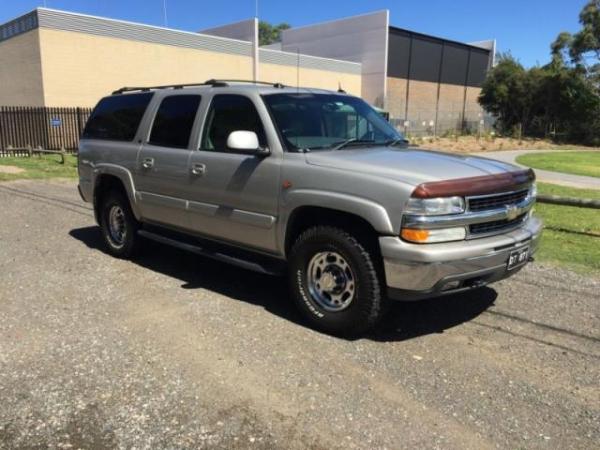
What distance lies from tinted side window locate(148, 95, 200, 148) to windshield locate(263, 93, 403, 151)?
0.99m

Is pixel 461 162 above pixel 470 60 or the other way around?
the other way around

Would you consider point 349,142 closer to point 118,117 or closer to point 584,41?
point 118,117

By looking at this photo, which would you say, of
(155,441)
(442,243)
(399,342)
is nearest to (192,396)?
(155,441)

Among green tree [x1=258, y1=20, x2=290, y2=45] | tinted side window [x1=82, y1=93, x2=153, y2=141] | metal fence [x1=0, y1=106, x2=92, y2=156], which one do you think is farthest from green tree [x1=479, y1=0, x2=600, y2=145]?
green tree [x1=258, y1=20, x2=290, y2=45]

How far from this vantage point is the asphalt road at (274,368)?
122 inches

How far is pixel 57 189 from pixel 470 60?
180 feet

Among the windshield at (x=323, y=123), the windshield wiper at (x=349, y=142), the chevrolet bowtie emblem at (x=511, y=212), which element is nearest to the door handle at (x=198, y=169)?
the windshield at (x=323, y=123)

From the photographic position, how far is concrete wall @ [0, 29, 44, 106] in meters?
25.5

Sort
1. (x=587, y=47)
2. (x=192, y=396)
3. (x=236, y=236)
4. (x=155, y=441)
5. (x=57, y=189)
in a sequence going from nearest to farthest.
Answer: (x=155, y=441)
(x=192, y=396)
(x=236, y=236)
(x=57, y=189)
(x=587, y=47)

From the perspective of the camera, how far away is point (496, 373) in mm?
3811

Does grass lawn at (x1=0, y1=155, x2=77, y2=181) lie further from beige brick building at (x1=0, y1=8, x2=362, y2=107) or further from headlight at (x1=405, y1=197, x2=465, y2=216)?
headlight at (x1=405, y1=197, x2=465, y2=216)

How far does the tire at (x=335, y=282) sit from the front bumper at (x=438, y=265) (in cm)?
19

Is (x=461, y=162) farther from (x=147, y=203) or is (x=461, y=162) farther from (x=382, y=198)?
(x=147, y=203)

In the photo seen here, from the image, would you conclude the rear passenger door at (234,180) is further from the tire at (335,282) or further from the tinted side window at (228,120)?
the tire at (335,282)
